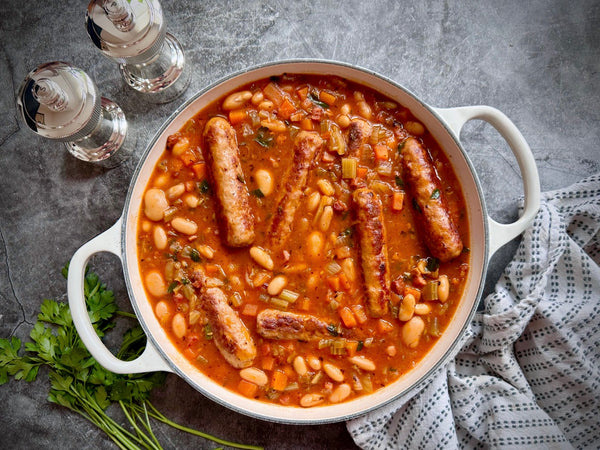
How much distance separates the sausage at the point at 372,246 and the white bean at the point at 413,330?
0.18 meters

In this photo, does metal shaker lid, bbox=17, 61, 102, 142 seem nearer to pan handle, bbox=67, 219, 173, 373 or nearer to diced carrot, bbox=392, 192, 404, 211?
pan handle, bbox=67, 219, 173, 373

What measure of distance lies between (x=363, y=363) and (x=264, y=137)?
1382mm

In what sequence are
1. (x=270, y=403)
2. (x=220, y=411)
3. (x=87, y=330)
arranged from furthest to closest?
(x=220, y=411) < (x=270, y=403) < (x=87, y=330)

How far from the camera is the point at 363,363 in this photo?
2.98 m

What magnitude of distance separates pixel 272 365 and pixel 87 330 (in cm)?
102

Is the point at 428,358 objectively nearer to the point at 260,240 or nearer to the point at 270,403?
the point at 270,403

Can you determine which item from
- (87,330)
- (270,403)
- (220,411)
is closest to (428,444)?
(270,403)

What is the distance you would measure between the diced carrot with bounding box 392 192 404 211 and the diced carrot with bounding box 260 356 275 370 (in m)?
1.09

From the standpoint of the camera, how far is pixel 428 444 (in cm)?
308

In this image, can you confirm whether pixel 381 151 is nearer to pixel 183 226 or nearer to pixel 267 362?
pixel 183 226

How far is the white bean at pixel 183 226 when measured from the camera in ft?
9.77

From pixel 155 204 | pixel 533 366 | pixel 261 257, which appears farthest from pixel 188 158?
pixel 533 366

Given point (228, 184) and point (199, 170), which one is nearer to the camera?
point (228, 184)

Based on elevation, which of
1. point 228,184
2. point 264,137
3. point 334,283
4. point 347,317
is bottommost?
point 347,317
